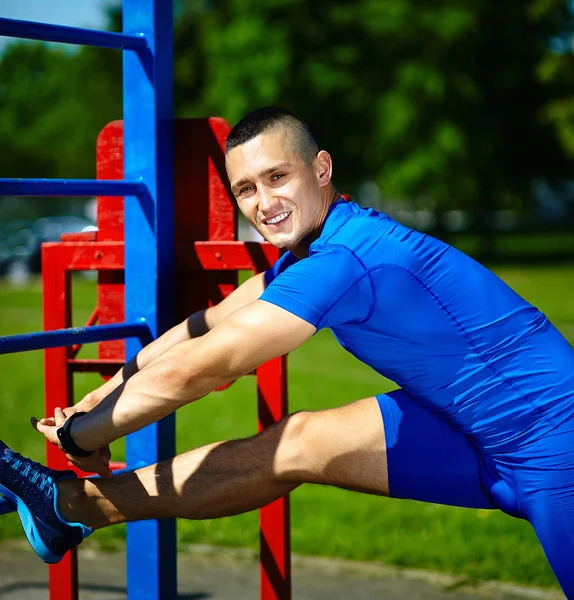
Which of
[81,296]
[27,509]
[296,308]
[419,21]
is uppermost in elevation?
[419,21]

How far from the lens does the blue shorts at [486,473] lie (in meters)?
2.68

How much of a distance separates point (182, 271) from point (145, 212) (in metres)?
0.24

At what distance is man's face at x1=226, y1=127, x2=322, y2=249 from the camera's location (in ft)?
9.36

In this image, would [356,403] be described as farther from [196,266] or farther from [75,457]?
[196,266]

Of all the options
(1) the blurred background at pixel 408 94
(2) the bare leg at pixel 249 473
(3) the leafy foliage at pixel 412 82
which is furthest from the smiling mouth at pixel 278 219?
(3) the leafy foliage at pixel 412 82

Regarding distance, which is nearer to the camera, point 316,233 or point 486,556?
point 316,233

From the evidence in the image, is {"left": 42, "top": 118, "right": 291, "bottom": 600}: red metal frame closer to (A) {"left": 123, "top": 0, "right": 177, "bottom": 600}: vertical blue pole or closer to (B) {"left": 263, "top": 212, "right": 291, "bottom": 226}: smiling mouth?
(A) {"left": 123, "top": 0, "right": 177, "bottom": 600}: vertical blue pole

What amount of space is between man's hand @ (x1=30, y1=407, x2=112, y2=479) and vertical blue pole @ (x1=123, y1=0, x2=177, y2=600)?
2.29 ft

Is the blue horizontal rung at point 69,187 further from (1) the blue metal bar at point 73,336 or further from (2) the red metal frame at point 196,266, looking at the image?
(1) the blue metal bar at point 73,336

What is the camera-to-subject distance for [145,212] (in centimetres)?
354

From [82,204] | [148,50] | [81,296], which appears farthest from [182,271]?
[82,204]

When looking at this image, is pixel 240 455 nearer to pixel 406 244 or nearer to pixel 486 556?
pixel 406 244

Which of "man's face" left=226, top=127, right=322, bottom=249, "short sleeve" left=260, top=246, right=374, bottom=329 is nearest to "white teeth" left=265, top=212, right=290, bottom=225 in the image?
"man's face" left=226, top=127, right=322, bottom=249

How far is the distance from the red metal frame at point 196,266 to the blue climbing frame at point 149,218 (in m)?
0.07
